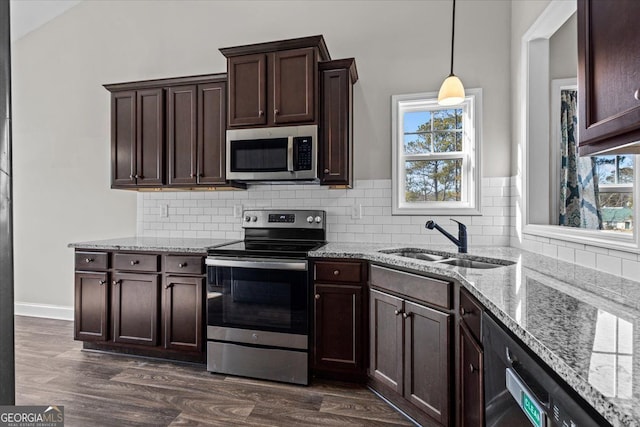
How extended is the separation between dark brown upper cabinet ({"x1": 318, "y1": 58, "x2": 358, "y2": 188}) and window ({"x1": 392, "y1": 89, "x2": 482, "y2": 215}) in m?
0.51

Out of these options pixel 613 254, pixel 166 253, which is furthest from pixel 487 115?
pixel 166 253

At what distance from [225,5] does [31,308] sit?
3999 mm

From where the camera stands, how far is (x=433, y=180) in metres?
2.91

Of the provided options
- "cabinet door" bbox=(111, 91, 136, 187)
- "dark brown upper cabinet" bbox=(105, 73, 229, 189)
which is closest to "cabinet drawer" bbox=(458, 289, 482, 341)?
"dark brown upper cabinet" bbox=(105, 73, 229, 189)

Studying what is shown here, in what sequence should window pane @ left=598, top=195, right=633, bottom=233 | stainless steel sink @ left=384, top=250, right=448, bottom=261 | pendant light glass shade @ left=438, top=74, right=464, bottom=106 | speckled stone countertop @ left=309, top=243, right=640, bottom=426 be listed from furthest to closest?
stainless steel sink @ left=384, top=250, right=448, bottom=261 < pendant light glass shade @ left=438, top=74, right=464, bottom=106 < window pane @ left=598, top=195, right=633, bottom=233 < speckled stone countertop @ left=309, top=243, right=640, bottom=426

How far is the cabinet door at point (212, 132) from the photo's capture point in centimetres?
286

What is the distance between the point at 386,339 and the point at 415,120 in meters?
1.89

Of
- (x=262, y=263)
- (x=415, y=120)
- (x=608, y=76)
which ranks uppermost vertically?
(x=415, y=120)

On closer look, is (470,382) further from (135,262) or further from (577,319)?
(135,262)

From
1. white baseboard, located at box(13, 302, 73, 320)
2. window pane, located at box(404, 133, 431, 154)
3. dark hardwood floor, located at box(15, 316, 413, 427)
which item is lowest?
dark hardwood floor, located at box(15, 316, 413, 427)

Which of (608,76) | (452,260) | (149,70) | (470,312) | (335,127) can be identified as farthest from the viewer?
(149,70)

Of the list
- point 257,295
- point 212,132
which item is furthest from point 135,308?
point 212,132

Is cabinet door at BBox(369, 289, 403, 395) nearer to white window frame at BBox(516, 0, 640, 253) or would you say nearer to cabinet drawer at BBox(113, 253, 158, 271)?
white window frame at BBox(516, 0, 640, 253)

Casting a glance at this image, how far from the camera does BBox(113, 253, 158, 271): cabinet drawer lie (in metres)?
2.68
